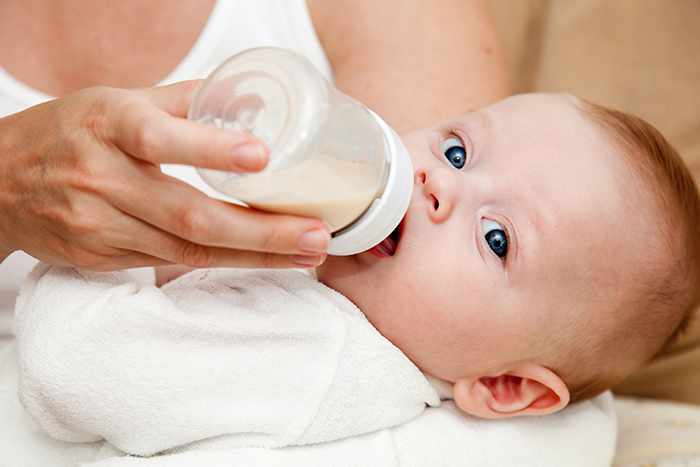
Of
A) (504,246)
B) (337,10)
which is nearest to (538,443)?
(504,246)

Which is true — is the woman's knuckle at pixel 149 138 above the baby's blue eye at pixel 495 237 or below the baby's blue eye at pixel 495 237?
above

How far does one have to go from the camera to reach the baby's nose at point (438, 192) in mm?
987

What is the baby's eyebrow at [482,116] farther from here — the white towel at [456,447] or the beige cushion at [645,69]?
the beige cushion at [645,69]

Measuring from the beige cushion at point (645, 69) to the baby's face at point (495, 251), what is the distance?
35.6 inches

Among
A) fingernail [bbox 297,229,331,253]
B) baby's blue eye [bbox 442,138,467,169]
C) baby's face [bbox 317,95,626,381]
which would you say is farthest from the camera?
baby's blue eye [bbox 442,138,467,169]

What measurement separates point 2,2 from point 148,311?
3.49ft

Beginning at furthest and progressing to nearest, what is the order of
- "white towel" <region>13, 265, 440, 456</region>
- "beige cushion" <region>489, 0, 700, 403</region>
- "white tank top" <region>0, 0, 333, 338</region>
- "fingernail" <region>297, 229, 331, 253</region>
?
"beige cushion" <region>489, 0, 700, 403</region>, "white tank top" <region>0, 0, 333, 338</region>, "white towel" <region>13, 265, 440, 456</region>, "fingernail" <region>297, 229, 331, 253</region>

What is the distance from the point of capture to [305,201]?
755mm

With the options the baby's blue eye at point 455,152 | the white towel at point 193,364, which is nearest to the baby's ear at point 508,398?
the white towel at point 193,364

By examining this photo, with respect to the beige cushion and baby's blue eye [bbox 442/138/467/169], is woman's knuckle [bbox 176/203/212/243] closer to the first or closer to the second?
baby's blue eye [bbox 442/138/467/169]

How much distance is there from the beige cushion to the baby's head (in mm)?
757

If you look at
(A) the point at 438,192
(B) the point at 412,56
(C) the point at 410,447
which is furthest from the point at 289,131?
(B) the point at 412,56

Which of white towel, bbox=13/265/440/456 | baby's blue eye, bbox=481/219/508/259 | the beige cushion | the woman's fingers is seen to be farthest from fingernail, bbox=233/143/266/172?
the beige cushion

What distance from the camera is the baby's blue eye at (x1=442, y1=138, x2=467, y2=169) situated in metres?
1.11
